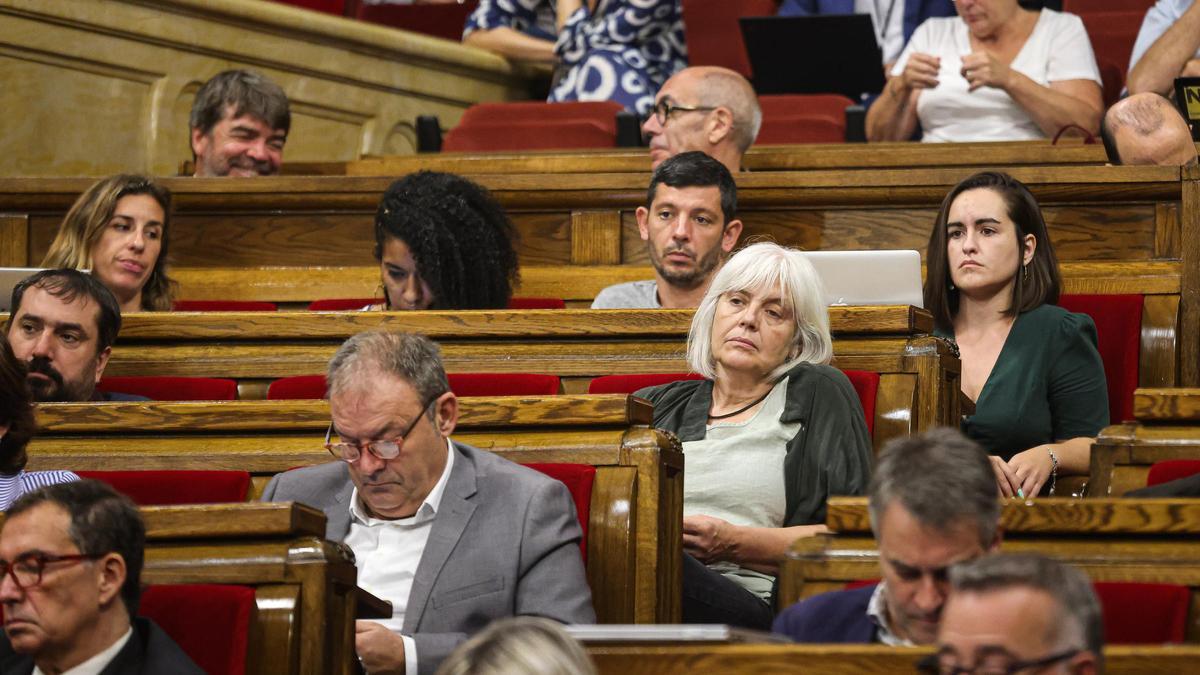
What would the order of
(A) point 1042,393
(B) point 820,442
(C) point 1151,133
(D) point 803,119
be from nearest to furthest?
(B) point 820,442
(A) point 1042,393
(C) point 1151,133
(D) point 803,119

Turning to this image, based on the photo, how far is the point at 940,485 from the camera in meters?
1.00

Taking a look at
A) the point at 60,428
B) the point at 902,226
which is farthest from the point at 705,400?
the point at 902,226

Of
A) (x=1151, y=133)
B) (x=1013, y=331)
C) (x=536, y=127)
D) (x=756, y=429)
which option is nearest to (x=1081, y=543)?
(x=756, y=429)

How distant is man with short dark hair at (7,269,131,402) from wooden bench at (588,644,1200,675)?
904 mm

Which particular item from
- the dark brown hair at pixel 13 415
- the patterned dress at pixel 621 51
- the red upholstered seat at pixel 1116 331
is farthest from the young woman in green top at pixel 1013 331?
the patterned dress at pixel 621 51

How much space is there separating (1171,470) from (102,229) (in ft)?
4.05

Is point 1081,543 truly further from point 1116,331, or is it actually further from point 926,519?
point 1116,331

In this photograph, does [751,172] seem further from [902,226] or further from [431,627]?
[431,627]

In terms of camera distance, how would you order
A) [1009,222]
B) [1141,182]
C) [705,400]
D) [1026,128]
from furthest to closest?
[1026,128] < [1141,182] < [1009,222] < [705,400]

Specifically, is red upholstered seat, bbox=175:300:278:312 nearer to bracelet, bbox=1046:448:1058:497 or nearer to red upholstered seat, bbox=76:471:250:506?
red upholstered seat, bbox=76:471:250:506

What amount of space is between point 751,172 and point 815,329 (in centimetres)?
74

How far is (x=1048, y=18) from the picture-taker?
8.69ft

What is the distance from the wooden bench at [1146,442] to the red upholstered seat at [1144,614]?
1.09 feet

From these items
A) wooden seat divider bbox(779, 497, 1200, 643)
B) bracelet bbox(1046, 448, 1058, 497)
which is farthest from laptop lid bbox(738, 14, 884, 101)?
wooden seat divider bbox(779, 497, 1200, 643)
